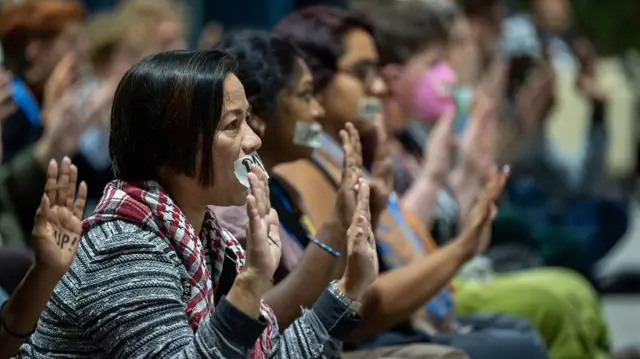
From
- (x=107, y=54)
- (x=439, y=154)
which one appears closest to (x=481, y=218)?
(x=439, y=154)

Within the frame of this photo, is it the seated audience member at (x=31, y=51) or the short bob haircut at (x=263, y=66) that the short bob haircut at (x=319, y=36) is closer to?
the short bob haircut at (x=263, y=66)

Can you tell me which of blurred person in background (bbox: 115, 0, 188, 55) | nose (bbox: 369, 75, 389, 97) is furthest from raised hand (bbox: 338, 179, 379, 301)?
blurred person in background (bbox: 115, 0, 188, 55)

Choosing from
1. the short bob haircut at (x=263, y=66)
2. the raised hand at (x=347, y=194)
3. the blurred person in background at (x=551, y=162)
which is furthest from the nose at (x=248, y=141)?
the blurred person in background at (x=551, y=162)

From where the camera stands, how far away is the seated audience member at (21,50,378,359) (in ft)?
9.44

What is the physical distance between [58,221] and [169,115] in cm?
62

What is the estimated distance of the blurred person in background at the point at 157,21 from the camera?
7520 mm

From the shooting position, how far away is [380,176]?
15.0 ft

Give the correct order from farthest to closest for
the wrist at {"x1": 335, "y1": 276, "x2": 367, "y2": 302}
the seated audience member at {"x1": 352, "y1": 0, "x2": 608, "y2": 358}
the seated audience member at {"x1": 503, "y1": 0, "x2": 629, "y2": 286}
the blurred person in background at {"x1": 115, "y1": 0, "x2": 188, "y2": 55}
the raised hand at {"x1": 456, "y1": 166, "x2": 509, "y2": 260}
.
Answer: the blurred person in background at {"x1": 115, "y1": 0, "x2": 188, "y2": 55}, the seated audience member at {"x1": 503, "y1": 0, "x2": 629, "y2": 286}, the seated audience member at {"x1": 352, "y1": 0, "x2": 608, "y2": 358}, the raised hand at {"x1": 456, "y1": 166, "x2": 509, "y2": 260}, the wrist at {"x1": 335, "y1": 276, "x2": 367, "y2": 302}

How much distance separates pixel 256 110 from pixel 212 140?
1032 millimetres

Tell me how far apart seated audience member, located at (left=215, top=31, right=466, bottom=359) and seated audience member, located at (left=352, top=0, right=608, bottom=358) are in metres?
1.40

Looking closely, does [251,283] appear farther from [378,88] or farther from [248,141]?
[378,88]

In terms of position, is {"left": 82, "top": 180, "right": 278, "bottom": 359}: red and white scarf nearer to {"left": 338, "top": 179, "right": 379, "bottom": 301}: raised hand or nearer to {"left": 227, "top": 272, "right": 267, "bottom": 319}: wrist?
{"left": 227, "top": 272, "right": 267, "bottom": 319}: wrist

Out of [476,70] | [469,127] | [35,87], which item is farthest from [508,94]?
[35,87]

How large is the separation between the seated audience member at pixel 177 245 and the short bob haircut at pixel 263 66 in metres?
0.85
